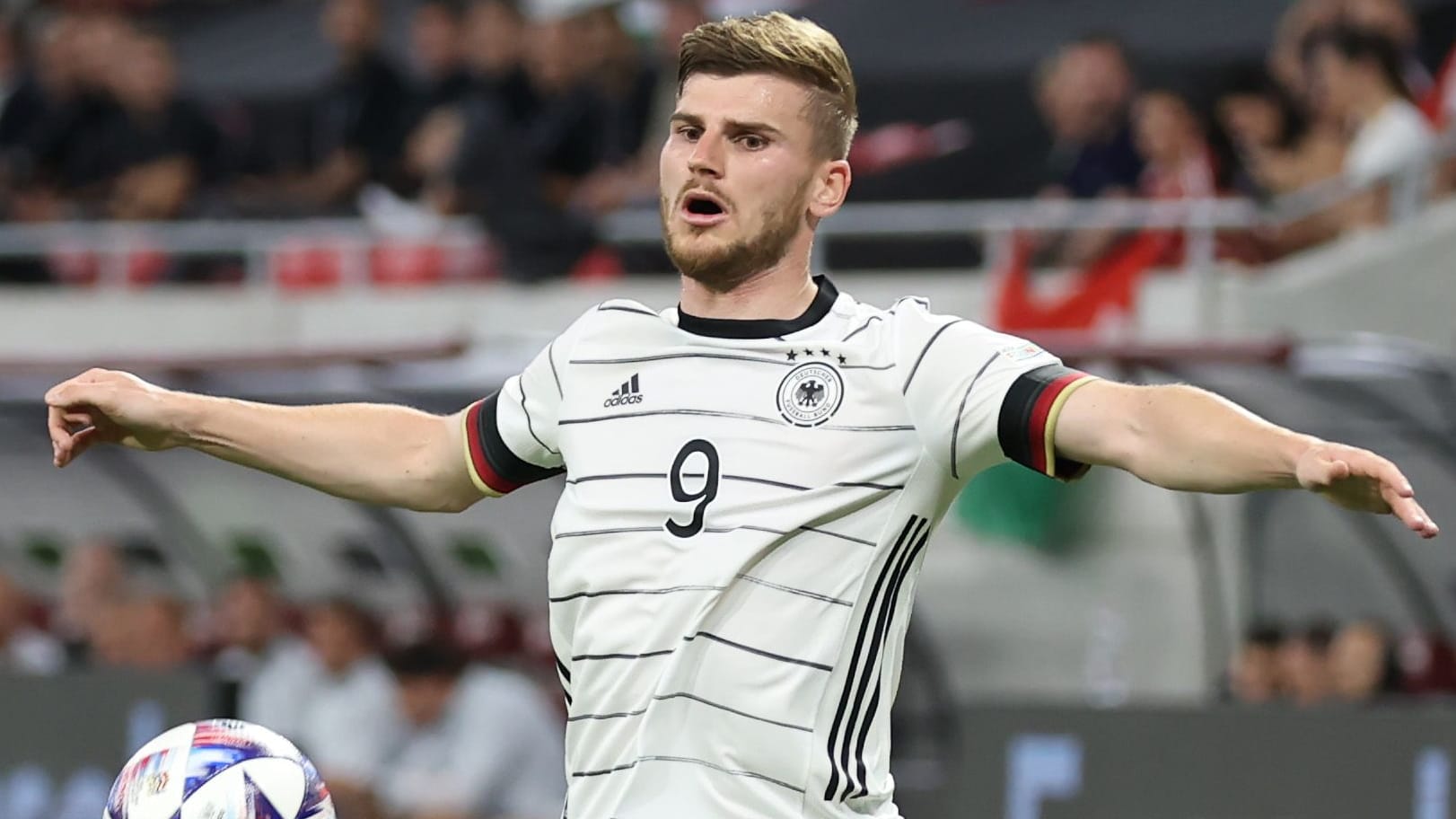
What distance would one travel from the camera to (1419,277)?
10.4 metres

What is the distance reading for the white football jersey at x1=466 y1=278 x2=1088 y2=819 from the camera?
3848mm

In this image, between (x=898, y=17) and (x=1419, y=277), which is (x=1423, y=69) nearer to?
(x=1419, y=277)

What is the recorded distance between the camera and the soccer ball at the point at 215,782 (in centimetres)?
436

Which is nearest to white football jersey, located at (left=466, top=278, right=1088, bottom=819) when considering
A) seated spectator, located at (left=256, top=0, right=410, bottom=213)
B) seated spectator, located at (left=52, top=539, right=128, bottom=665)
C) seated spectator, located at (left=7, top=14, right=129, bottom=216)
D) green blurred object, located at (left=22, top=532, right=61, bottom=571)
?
seated spectator, located at (left=52, top=539, right=128, bottom=665)

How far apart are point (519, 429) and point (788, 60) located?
31.6 inches

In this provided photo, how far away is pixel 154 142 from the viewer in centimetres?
1401

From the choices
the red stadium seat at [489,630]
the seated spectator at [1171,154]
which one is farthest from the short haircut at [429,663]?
the seated spectator at [1171,154]

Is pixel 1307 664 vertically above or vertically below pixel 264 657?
above

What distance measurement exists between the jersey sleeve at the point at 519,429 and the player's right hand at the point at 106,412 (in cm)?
52

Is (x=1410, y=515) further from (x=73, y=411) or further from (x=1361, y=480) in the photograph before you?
(x=73, y=411)

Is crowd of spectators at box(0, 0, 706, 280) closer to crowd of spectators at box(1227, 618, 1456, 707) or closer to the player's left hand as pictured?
crowd of spectators at box(1227, 618, 1456, 707)

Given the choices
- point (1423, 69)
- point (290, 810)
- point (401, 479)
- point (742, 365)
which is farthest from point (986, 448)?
point (1423, 69)

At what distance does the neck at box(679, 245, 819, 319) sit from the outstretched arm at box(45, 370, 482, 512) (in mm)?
575

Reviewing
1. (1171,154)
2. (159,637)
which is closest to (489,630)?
(159,637)
